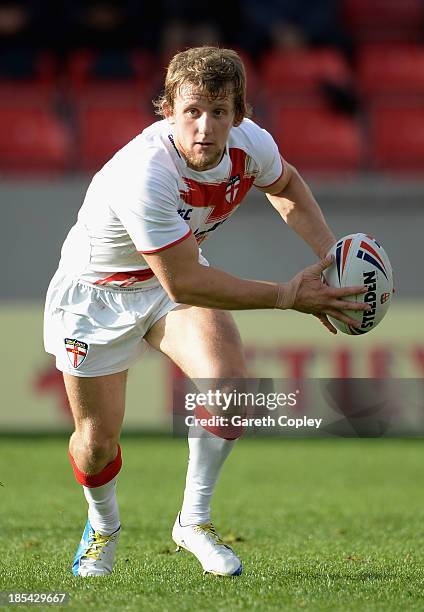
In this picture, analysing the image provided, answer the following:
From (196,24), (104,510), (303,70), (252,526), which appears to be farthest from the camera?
(196,24)

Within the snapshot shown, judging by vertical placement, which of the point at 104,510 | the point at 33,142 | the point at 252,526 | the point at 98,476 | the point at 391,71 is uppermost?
the point at 391,71

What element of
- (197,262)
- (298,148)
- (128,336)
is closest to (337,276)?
(197,262)

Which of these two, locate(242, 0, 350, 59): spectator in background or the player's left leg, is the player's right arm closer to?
the player's left leg

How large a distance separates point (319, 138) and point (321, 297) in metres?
10.2

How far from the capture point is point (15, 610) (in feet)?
13.6

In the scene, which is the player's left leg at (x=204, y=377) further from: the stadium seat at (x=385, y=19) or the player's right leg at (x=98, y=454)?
the stadium seat at (x=385, y=19)

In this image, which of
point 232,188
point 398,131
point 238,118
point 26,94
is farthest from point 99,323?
point 398,131

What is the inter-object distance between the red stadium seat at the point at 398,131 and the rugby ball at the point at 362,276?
32.0 ft

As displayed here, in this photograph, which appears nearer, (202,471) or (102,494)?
(202,471)

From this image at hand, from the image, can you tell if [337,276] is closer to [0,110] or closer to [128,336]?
[128,336]

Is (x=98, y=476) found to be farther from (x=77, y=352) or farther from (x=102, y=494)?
(x=77, y=352)

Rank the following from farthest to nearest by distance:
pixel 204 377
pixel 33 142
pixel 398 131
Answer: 1. pixel 398 131
2. pixel 33 142
3. pixel 204 377

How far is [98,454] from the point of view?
508cm

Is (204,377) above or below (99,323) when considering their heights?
below
